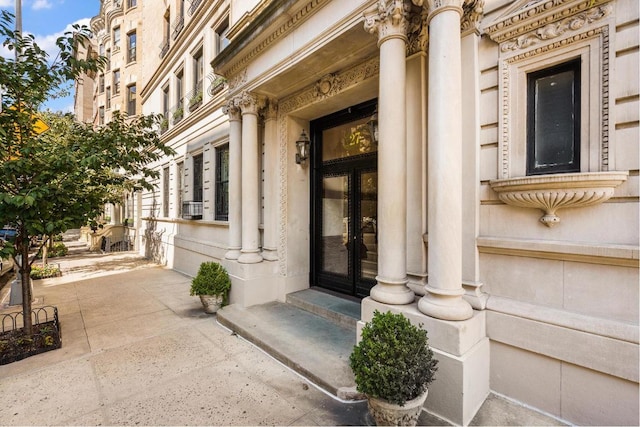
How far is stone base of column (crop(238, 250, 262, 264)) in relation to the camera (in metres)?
6.29

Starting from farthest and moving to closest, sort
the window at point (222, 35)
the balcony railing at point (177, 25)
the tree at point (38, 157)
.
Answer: the balcony railing at point (177, 25)
the window at point (222, 35)
the tree at point (38, 157)

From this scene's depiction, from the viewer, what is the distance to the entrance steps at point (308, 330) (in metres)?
3.75

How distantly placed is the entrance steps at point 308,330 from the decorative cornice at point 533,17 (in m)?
4.36

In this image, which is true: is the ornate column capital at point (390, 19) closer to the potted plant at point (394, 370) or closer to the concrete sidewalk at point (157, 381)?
the potted plant at point (394, 370)

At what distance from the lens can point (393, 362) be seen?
8.35ft

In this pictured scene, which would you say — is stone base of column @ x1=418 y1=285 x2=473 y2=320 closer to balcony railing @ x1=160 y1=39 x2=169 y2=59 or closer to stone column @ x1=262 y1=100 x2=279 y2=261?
stone column @ x1=262 y1=100 x2=279 y2=261

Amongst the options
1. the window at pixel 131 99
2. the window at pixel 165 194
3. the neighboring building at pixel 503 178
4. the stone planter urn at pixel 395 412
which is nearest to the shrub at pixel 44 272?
the window at pixel 165 194

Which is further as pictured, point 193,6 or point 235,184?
point 193,6

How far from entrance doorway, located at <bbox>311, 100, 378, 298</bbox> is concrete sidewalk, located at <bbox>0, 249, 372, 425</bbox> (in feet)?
7.81

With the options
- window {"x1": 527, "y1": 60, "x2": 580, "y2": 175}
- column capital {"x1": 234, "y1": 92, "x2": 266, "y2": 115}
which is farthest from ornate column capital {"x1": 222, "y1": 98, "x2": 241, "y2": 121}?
window {"x1": 527, "y1": 60, "x2": 580, "y2": 175}

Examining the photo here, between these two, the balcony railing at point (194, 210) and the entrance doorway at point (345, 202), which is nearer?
the entrance doorway at point (345, 202)

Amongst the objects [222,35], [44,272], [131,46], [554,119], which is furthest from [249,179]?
[131,46]

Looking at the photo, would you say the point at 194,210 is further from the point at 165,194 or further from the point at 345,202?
the point at 345,202

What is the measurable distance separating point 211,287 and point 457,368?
15.8ft
